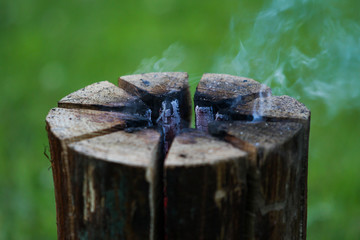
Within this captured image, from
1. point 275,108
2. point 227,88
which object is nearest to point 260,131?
point 275,108

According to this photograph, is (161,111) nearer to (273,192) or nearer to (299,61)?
(273,192)

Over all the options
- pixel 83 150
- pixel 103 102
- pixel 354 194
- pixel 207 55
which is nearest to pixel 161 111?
pixel 103 102

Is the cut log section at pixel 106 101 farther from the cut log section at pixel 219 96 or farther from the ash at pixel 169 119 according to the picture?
the cut log section at pixel 219 96

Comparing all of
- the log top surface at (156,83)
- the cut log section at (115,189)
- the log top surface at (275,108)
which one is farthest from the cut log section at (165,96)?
the cut log section at (115,189)

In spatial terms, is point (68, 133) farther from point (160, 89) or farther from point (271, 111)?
point (271, 111)

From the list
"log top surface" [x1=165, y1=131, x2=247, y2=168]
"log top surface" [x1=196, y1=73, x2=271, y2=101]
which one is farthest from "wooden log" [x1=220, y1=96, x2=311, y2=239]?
"log top surface" [x1=165, y1=131, x2=247, y2=168]
